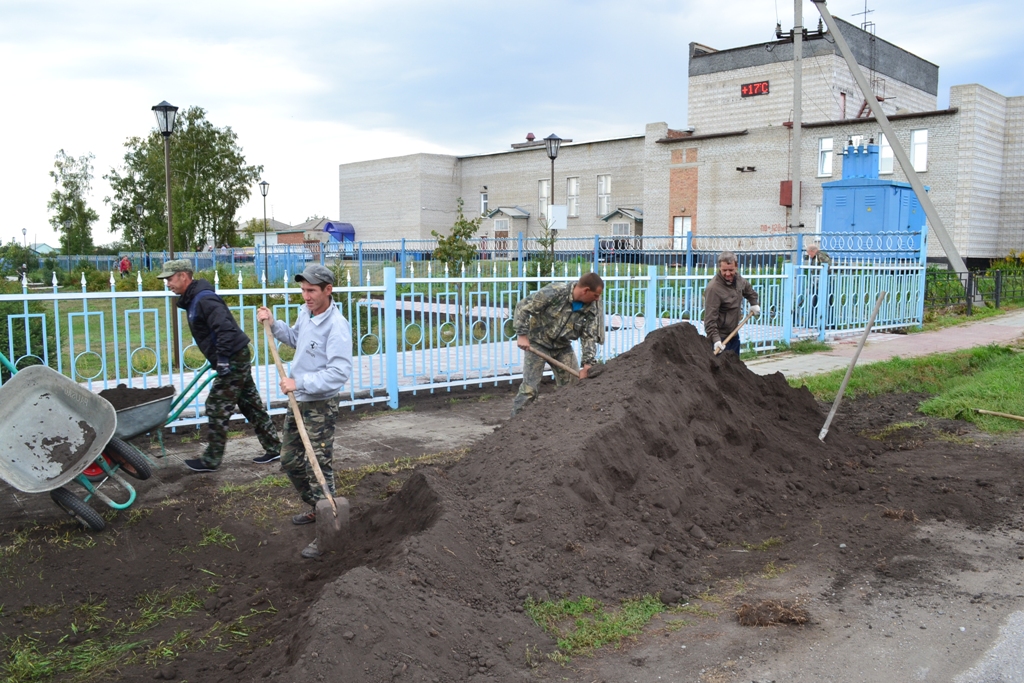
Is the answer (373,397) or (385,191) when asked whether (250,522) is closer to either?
(373,397)

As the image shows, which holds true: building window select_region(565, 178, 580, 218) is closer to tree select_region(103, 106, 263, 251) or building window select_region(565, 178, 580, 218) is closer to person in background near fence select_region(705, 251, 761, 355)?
tree select_region(103, 106, 263, 251)

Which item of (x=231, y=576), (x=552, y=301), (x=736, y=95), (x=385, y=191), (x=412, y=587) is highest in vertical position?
(x=736, y=95)

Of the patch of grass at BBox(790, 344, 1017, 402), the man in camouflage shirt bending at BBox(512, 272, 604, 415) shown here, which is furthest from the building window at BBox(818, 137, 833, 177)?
the man in camouflage shirt bending at BBox(512, 272, 604, 415)

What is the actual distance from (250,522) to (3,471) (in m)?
1.37

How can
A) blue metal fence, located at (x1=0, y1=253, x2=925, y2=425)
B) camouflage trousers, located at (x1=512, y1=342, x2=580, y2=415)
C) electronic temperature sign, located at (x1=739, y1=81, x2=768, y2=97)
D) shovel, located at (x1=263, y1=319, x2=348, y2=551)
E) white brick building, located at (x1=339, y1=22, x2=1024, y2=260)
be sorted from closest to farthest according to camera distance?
shovel, located at (x1=263, y1=319, x2=348, y2=551), camouflage trousers, located at (x1=512, y1=342, x2=580, y2=415), blue metal fence, located at (x1=0, y1=253, x2=925, y2=425), white brick building, located at (x1=339, y1=22, x2=1024, y2=260), electronic temperature sign, located at (x1=739, y1=81, x2=768, y2=97)

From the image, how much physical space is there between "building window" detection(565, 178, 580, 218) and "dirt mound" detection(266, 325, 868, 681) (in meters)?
40.3

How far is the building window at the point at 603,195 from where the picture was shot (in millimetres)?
44938

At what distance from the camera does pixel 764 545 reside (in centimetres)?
469

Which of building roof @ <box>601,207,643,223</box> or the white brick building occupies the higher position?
the white brick building

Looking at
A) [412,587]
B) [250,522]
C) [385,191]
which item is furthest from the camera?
[385,191]

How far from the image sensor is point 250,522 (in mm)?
5020

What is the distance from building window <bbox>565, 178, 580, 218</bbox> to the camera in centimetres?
4622

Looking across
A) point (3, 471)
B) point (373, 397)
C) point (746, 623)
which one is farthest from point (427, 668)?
point (373, 397)

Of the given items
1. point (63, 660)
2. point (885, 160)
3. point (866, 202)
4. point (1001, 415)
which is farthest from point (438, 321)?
point (885, 160)
